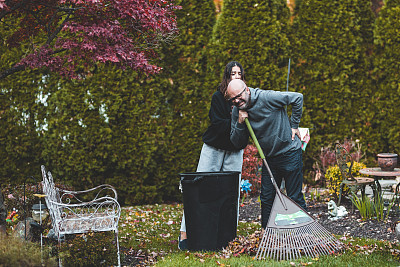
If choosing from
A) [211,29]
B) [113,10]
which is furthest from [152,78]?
[113,10]

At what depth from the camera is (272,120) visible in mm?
3496

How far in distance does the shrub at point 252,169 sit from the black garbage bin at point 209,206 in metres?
2.85

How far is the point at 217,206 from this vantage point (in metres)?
3.77

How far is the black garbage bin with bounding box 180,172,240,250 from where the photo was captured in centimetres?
373

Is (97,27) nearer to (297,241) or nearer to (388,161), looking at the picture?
(297,241)

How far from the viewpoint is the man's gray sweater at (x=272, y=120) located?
3.44m

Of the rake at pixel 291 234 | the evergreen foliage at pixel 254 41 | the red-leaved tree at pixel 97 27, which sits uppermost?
the evergreen foliage at pixel 254 41

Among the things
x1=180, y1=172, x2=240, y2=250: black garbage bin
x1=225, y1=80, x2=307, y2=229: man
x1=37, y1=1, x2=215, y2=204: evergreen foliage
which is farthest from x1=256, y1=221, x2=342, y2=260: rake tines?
x1=37, y1=1, x2=215, y2=204: evergreen foliage

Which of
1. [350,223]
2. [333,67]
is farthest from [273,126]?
[333,67]

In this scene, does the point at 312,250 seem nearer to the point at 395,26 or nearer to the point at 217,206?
the point at 217,206

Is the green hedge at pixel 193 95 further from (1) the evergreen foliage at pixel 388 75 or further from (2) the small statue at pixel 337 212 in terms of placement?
(2) the small statue at pixel 337 212

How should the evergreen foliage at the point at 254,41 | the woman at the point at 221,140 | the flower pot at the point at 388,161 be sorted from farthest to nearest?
the evergreen foliage at the point at 254,41
the flower pot at the point at 388,161
the woman at the point at 221,140

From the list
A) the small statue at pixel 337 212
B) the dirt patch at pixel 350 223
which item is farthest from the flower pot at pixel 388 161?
the small statue at pixel 337 212

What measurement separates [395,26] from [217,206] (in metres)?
4.87
